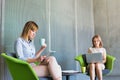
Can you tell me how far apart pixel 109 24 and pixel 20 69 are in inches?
160

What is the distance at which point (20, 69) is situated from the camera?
9.48 feet

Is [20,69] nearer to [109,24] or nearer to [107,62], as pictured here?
[107,62]

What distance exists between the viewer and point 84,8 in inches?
253

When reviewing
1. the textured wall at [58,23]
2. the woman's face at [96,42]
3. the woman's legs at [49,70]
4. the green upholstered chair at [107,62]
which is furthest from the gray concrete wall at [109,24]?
the woman's legs at [49,70]

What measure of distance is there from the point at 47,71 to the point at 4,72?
1.02 m

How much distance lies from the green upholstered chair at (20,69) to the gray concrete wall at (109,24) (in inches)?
150

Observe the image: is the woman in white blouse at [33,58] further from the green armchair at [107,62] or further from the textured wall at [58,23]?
the green armchair at [107,62]

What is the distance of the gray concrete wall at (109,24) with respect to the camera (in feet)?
Answer: 20.8

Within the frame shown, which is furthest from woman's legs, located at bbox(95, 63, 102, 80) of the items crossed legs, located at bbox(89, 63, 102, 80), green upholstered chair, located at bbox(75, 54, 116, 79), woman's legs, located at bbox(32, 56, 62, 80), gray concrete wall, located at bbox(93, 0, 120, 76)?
gray concrete wall, located at bbox(93, 0, 120, 76)

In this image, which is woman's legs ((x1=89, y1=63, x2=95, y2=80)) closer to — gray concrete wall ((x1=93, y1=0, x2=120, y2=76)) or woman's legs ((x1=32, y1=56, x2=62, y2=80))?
woman's legs ((x1=32, y1=56, x2=62, y2=80))

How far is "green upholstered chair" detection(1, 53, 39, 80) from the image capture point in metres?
2.78

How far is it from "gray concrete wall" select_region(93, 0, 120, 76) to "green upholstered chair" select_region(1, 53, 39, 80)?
150 inches

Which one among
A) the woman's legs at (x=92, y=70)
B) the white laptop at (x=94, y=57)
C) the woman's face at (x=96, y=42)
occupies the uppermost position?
the woman's face at (x=96, y=42)

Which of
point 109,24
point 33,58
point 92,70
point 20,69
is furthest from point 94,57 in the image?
point 109,24
